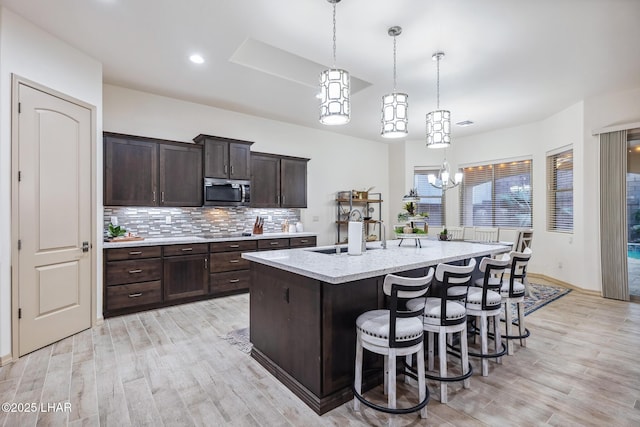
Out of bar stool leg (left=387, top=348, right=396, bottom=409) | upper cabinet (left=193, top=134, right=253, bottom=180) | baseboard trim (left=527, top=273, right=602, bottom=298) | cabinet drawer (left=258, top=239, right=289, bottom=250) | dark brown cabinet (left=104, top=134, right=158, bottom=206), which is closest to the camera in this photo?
bar stool leg (left=387, top=348, right=396, bottom=409)

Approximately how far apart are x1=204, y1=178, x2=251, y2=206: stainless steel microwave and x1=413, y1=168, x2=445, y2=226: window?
4364mm

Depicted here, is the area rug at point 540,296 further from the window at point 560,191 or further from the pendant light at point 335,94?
Result: the pendant light at point 335,94

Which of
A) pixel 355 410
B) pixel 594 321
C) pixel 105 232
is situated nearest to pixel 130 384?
pixel 355 410

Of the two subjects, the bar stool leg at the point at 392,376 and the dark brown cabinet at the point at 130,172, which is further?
the dark brown cabinet at the point at 130,172

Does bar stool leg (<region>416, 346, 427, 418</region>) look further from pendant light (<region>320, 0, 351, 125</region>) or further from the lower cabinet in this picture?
the lower cabinet

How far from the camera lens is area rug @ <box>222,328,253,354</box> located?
9.96 ft

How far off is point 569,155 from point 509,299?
13.7 ft

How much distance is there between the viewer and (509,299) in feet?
9.45

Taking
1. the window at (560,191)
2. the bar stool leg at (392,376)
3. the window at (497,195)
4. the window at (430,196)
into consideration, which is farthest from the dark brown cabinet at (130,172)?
the window at (560,191)

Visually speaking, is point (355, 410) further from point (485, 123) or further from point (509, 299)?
point (485, 123)

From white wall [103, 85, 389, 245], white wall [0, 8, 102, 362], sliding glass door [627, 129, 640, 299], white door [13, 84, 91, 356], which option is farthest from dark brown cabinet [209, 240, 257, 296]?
sliding glass door [627, 129, 640, 299]

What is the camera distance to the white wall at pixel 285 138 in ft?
14.8

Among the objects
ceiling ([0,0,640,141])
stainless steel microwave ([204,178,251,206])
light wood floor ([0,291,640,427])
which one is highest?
ceiling ([0,0,640,141])

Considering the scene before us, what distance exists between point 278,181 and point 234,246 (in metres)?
1.52
